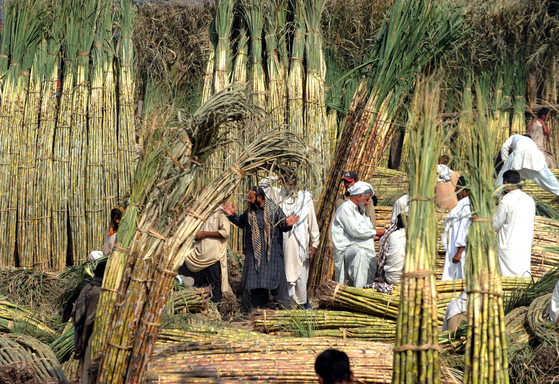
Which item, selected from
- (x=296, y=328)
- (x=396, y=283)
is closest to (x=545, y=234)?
(x=396, y=283)

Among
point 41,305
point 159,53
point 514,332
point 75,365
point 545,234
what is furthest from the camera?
point 159,53

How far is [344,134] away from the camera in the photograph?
7.87 metres

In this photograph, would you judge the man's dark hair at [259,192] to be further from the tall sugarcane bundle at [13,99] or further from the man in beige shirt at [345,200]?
the tall sugarcane bundle at [13,99]

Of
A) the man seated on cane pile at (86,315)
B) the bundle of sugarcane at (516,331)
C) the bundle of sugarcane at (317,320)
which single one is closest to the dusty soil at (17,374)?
Answer: the man seated on cane pile at (86,315)

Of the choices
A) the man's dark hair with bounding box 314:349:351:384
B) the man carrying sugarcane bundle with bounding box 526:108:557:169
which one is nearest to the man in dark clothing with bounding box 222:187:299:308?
the man's dark hair with bounding box 314:349:351:384

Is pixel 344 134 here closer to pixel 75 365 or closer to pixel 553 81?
pixel 75 365

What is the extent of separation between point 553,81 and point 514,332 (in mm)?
7336

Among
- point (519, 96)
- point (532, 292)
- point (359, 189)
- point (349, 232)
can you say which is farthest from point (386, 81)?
point (519, 96)

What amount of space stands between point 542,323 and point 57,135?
21.2ft

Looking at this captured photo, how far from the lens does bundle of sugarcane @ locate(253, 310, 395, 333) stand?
5934mm

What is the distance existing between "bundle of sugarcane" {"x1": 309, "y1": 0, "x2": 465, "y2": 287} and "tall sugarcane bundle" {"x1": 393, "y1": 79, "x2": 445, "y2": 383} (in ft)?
14.1

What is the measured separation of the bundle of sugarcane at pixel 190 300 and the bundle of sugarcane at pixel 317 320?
93 cm

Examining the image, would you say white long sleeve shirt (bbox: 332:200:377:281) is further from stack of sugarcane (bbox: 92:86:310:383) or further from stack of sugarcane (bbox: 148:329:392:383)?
stack of sugarcane (bbox: 92:86:310:383)

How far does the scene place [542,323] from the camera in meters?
4.81
